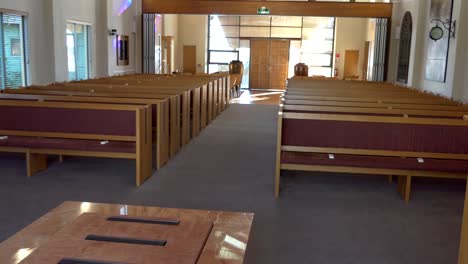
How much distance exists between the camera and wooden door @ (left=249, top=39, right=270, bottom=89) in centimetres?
1734

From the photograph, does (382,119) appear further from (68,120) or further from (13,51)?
(13,51)

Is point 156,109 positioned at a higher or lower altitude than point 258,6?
lower

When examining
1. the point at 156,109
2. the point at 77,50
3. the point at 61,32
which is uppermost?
the point at 61,32

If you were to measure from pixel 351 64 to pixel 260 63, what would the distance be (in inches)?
132

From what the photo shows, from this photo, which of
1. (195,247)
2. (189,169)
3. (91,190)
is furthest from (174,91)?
(195,247)

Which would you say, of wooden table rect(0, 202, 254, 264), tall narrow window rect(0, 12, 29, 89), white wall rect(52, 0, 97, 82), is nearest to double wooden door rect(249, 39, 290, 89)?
white wall rect(52, 0, 97, 82)

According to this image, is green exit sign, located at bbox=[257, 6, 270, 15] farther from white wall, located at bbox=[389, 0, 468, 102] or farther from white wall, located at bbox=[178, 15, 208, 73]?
white wall, located at bbox=[178, 15, 208, 73]

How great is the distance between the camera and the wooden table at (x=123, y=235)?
1.50 meters

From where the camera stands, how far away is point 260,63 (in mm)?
17391

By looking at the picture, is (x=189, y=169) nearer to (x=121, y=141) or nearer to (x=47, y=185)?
(x=121, y=141)

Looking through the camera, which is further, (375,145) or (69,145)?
(69,145)

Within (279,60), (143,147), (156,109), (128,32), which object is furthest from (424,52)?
(279,60)

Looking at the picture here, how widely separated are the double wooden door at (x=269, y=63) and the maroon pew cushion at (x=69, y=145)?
43.5 ft

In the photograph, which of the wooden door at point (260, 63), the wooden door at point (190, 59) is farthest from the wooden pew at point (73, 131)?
the wooden door at point (260, 63)
